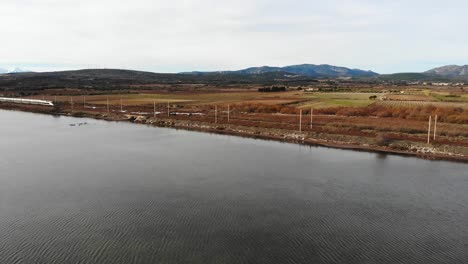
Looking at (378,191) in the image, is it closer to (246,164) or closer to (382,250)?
(382,250)

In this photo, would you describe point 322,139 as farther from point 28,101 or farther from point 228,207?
point 28,101

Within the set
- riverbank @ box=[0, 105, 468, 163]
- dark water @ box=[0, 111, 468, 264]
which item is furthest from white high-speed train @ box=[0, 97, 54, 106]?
dark water @ box=[0, 111, 468, 264]

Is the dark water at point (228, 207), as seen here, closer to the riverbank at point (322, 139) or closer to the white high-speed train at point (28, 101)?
the riverbank at point (322, 139)

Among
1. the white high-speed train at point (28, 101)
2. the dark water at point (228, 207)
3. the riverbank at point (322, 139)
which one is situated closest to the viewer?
the dark water at point (228, 207)

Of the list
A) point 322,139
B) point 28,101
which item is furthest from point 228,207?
point 28,101

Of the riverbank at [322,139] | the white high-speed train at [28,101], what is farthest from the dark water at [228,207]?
the white high-speed train at [28,101]
